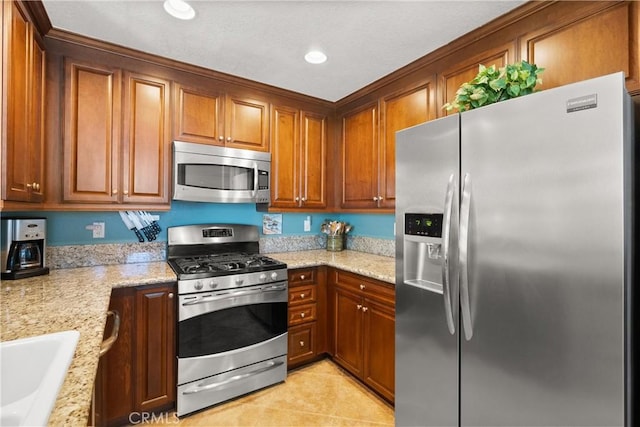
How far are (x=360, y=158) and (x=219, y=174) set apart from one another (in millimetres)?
1229

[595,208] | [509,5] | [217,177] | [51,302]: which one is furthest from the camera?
[217,177]

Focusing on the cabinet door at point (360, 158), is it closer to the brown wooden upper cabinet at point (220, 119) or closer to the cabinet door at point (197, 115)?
the brown wooden upper cabinet at point (220, 119)

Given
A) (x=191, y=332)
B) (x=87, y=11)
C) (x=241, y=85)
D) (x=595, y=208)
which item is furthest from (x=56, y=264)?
(x=595, y=208)

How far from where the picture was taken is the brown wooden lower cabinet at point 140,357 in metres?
1.81

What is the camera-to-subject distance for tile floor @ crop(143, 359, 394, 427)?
6.35 ft

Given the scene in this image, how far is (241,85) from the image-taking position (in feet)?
8.43

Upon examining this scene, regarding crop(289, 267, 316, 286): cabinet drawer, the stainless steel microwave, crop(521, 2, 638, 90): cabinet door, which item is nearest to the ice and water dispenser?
crop(521, 2, 638, 90): cabinet door

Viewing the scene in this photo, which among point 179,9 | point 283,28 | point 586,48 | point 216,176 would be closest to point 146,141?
point 216,176

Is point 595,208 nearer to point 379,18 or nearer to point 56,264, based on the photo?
point 379,18

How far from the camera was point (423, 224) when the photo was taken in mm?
1571

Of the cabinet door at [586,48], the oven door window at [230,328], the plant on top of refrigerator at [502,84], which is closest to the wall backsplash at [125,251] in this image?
the oven door window at [230,328]

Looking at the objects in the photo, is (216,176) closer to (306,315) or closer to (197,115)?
(197,115)

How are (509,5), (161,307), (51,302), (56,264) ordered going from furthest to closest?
(56,264) < (161,307) < (509,5) < (51,302)

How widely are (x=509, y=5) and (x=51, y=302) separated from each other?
2666mm
